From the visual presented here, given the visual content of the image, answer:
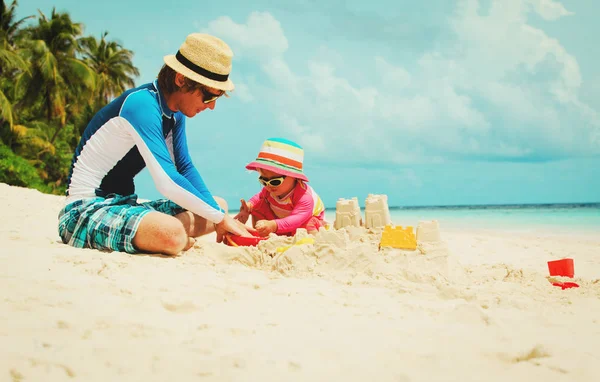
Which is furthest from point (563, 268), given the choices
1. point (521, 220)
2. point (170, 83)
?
point (521, 220)

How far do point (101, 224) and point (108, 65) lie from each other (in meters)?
22.3

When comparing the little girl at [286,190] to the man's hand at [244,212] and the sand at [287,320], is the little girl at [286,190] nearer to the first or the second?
the man's hand at [244,212]

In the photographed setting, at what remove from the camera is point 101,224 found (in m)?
Answer: 2.69

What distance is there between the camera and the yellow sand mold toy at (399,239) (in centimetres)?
287

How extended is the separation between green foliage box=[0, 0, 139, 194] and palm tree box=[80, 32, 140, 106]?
0.05 m

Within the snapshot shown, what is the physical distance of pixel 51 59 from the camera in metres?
17.8

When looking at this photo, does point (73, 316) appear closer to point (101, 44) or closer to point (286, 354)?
point (286, 354)

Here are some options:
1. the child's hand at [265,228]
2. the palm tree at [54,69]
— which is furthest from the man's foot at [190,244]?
the palm tree at [54,69]

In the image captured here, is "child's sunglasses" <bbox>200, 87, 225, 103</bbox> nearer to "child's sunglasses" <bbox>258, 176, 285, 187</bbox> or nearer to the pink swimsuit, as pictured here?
"child's sunglasses" <bbox>258, 176, 285, 187</bbox>

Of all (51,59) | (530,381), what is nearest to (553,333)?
(530,381)

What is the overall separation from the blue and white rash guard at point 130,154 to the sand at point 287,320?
39cm

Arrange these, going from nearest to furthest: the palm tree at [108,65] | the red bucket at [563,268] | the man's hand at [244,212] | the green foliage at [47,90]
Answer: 1. the red bucket at [563,268]
2. the man's hand at [244,212]
3. the green foliage at [47,90]
4. the palm tree at [108,65]

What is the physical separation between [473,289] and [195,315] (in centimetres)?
139

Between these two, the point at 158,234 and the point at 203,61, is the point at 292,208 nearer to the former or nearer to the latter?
the point at 158,234
